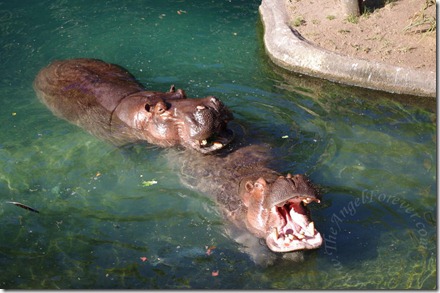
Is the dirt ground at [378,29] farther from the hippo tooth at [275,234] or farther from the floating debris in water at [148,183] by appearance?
the hippo tooth at [275,234]

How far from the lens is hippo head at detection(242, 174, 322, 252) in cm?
507

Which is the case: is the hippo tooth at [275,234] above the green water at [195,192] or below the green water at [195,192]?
above

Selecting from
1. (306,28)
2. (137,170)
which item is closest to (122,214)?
(137,170)

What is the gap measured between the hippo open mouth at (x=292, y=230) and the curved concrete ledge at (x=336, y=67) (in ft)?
13.9

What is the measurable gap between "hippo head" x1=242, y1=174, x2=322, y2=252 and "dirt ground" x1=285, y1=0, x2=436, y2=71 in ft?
14.8

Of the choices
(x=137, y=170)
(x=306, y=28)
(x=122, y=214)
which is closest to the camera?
(x=122, y=214)

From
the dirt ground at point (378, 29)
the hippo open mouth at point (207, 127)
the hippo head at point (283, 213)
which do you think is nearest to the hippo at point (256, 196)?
the hippo head at point (283, 213)

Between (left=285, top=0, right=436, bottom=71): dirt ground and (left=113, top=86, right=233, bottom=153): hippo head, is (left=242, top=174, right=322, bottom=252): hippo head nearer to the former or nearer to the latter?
(left=113, top=86, right=233, bottom=153): hippo head

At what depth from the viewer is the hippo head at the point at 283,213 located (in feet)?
16.6

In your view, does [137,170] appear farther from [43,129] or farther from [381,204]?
[381,204]

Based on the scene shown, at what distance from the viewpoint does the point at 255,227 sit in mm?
5613

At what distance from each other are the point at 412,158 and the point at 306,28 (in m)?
3.90

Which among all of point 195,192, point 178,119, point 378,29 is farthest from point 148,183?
point 378,29

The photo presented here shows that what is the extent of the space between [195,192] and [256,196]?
1.27 metres
